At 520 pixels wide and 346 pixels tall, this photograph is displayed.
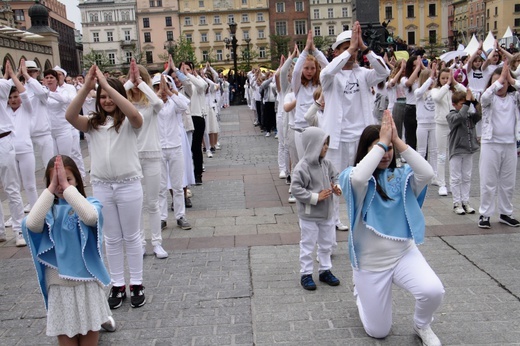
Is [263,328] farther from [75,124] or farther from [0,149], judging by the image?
[0,149]

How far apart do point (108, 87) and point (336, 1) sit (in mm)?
99904

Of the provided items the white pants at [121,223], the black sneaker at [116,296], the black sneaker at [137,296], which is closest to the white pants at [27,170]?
the white pants at [121,223]

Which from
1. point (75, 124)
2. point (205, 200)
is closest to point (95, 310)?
point (75, 124)

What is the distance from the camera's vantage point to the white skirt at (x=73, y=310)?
3.69 metres

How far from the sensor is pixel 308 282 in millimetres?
4910

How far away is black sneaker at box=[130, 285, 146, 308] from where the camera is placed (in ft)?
15.3

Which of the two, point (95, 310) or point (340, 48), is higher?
point (340, 48)

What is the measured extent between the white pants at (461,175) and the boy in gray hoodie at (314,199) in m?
3.17

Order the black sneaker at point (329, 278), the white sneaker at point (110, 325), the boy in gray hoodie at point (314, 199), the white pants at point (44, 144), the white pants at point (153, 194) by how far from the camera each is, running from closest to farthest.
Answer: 1. the white sneaker at point (110, 325)
2. the boy in gray hoodie at point (314, 199)
3. the black sneaker at point (329, 278)
4. the white pants at point (153, 194)
5. the white pants at point (44, 144)

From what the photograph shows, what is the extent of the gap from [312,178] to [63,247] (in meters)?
2.26

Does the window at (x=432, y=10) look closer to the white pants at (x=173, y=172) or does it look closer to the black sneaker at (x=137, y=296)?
the white pants at (x=173, y=172)

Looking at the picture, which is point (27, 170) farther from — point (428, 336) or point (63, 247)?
point (428, 336)

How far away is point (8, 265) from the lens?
598 cm

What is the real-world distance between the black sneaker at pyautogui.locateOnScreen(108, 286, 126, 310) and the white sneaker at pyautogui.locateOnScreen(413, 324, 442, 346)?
2.53 m
